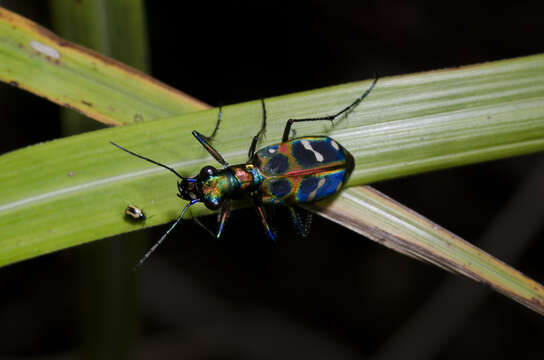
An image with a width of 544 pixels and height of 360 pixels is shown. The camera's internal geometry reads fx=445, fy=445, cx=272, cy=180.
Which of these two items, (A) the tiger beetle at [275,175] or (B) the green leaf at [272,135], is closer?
(B) the green leaf at [272,135]

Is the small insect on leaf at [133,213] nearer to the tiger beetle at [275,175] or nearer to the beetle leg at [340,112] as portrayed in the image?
the tiger beetle at [275,175]

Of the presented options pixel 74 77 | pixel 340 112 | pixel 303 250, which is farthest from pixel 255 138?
pixel 303 250

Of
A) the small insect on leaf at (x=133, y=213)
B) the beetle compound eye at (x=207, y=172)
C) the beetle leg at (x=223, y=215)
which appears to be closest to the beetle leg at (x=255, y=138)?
the beetle compound eye at (x=207, y=172)

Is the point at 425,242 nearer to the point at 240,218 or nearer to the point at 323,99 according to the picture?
the point at 323,99

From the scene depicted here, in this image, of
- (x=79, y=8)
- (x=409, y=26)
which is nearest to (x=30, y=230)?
(x=79, y=8)

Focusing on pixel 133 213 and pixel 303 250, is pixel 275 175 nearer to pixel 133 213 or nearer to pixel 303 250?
pixel 133 213

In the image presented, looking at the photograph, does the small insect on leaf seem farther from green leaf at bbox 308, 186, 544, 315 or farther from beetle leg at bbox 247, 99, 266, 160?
green leaf at bbox 308, 186, 544, 315
